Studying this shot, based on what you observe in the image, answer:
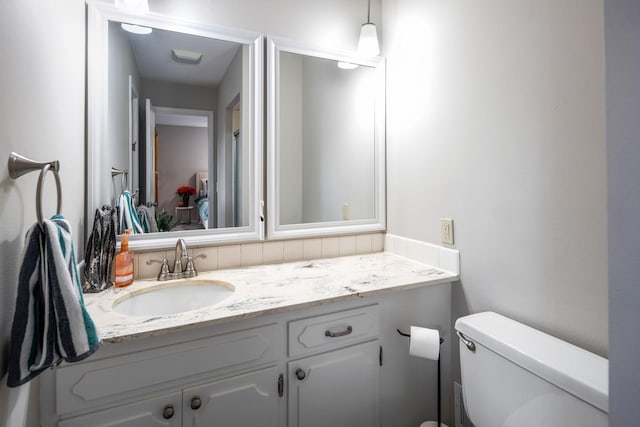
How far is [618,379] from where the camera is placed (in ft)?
1.58

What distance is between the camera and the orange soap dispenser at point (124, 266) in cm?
122

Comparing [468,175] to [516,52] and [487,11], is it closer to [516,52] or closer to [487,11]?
[516,52]

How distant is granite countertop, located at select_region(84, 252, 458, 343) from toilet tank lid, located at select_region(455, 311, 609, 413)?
0.29 metres

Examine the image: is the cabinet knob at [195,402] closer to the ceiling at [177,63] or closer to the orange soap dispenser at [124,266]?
the orange soap dispenser at [124,266]

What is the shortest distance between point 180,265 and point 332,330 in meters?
0.71

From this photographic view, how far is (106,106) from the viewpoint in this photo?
1281mm

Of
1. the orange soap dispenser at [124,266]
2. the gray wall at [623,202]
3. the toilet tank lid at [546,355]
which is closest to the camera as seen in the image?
the gray wall at [623,202]

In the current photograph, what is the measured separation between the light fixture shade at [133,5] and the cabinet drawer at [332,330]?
1.36 metres

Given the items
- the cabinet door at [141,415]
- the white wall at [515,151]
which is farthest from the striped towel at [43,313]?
the white wall at [515,151]

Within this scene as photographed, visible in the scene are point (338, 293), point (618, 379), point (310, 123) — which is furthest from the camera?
point (310, 123)

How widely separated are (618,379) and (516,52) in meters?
1.06

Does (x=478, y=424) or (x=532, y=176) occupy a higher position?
(x=532, y=176)

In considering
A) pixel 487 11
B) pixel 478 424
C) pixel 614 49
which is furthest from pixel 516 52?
pixel 478 424

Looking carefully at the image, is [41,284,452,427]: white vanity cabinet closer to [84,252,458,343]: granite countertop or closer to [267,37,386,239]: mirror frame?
[84,252,458,343]: granite countertop
